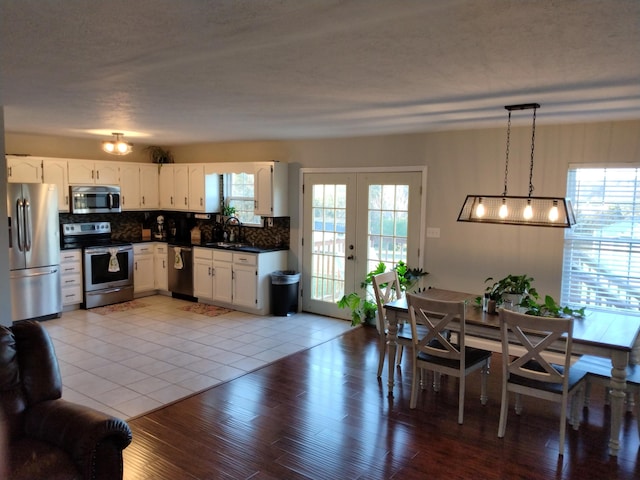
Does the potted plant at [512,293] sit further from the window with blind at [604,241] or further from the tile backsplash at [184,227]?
the tile backsplash at [184,227]

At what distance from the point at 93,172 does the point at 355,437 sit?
18.3ft

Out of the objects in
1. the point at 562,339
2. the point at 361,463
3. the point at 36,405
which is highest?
the point at 562,339

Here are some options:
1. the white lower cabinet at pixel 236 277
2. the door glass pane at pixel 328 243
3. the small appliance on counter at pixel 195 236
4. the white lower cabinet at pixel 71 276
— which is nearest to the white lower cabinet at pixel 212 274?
the white lower cabinet at pixel 236 277

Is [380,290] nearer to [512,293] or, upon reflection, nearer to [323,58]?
[512,293]

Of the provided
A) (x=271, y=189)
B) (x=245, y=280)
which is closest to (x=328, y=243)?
(x=271, y=189)

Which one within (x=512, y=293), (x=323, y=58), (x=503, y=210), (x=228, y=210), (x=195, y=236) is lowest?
(x=512, y=293)

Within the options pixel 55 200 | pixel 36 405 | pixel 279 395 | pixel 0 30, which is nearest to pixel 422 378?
pixel 279 395

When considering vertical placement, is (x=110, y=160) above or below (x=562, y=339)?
above

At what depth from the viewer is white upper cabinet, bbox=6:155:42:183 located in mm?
6191

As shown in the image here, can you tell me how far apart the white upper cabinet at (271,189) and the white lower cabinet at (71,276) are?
8.38 feet

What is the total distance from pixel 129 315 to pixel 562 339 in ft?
17.6

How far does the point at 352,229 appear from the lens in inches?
249

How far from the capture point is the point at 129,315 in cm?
661

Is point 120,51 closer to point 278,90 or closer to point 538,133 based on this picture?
point 278,90
